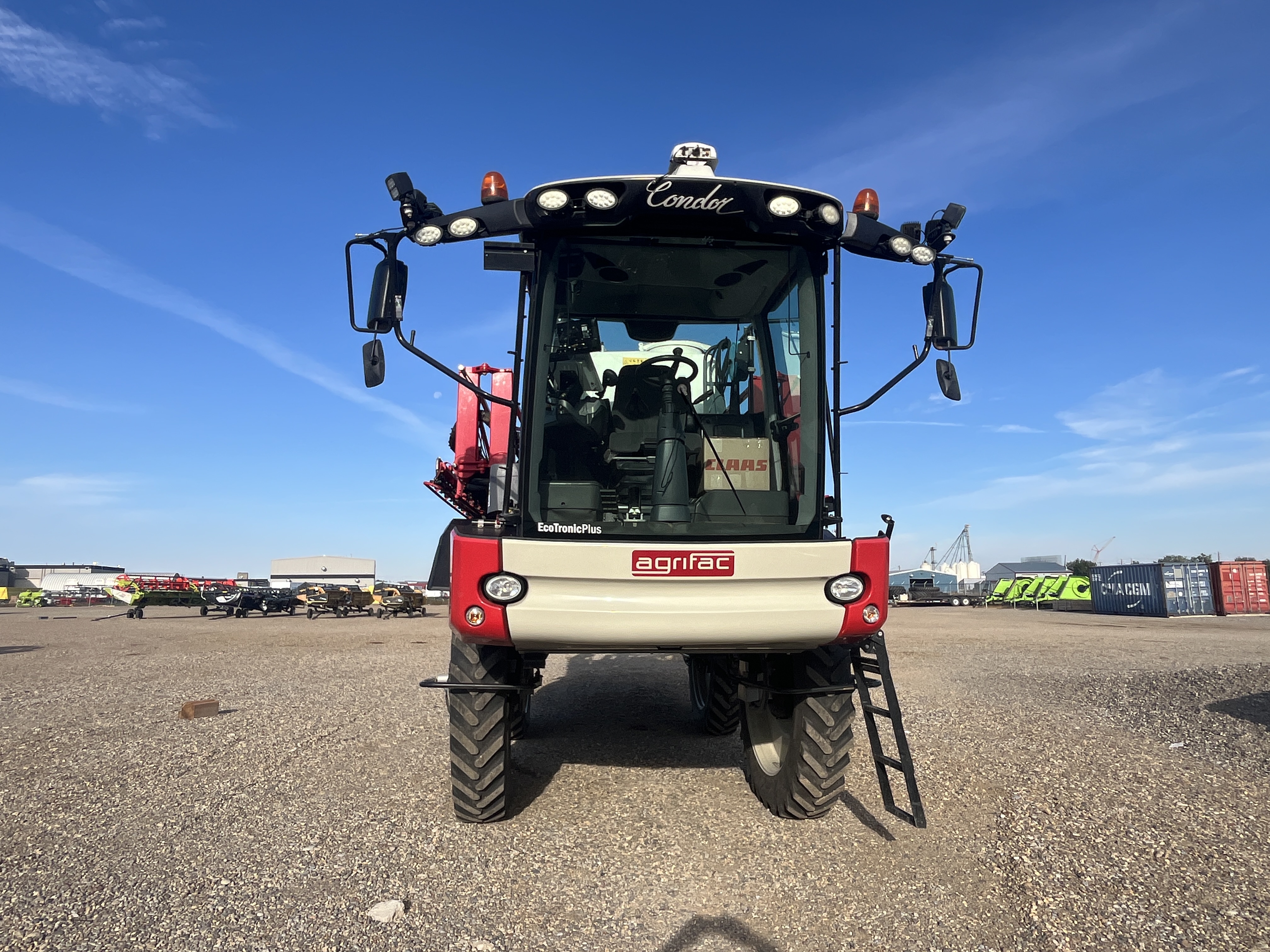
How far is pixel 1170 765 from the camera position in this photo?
5.53 meters

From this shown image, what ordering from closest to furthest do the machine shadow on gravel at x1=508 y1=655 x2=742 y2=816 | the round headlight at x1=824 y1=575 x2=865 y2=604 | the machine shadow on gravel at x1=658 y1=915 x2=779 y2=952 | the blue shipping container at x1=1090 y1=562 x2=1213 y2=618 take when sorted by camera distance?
the machine shadow on gravel at x1=658 y1=915 x2=779 y2=952 < the round headlight at x1=824 y1=575 x2=865 y2=604 < the machine shadow on gravel at x1=508 y1=655 x2=742 y2=816 < the blue shipping container at x1=1090 y1=562 x2=1213 y2=618

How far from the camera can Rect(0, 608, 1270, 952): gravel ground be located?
3.00 metres

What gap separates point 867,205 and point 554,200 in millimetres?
1742

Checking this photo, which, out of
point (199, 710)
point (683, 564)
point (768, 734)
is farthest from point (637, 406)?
point (199, 710)

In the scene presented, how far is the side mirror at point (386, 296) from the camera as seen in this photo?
3938 millimetres

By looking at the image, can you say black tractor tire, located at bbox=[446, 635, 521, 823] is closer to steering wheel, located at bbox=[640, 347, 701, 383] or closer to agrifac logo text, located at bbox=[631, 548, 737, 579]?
agrifac logo text, located at bbox=[631, 548, 737, 579]

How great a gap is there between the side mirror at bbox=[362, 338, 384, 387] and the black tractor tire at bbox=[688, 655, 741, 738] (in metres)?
3.50

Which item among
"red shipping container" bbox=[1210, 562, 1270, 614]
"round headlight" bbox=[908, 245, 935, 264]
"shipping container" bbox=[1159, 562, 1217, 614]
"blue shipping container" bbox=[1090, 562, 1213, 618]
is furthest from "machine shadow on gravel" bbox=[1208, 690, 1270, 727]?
"red shipping container" bbox=[1210, 562, 1270, 614]

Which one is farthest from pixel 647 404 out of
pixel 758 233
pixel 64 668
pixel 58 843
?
pixel 64 668

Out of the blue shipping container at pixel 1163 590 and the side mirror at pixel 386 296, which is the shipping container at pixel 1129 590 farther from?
the side mirror at pixel 386 296

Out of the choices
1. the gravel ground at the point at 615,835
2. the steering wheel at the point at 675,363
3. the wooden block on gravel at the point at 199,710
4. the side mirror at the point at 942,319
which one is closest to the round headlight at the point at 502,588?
the gravel ground at the point at 615,835

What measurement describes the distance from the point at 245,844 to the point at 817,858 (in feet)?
9.53

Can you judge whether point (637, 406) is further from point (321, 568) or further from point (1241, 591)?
point (321, 568)

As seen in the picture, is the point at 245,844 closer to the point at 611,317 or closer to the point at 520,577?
the point at 520,577
